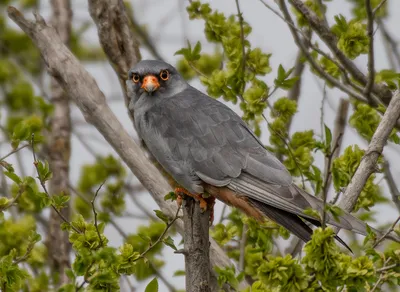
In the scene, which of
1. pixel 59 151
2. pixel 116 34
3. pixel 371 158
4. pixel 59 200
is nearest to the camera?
pixel 59 200


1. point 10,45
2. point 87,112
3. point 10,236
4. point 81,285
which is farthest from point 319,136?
point 10,45

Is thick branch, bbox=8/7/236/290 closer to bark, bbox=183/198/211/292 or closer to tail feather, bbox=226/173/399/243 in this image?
tail feather, bbox=226/173/399/243

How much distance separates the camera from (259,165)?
5.22m

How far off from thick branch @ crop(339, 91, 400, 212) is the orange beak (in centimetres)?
174

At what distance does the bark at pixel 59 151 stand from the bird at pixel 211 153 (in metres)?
1.58

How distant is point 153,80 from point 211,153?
90 centimetres

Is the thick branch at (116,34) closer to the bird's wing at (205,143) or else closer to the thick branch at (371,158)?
the bird's wing at (205,143)

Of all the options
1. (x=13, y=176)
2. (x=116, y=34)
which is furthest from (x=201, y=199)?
(x=116, y=34)

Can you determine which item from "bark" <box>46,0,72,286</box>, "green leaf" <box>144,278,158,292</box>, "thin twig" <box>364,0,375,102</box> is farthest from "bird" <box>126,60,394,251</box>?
"bark" <box>46,0,72,286</box>

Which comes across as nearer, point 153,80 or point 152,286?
point 152,286

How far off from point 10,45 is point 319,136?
4880mm

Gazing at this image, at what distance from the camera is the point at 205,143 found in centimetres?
548

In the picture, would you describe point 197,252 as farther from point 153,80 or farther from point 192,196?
point 153,80

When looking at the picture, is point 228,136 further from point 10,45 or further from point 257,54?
point 10,45
